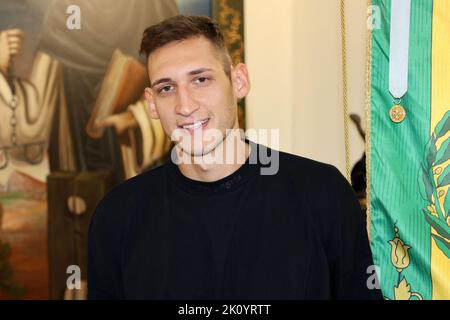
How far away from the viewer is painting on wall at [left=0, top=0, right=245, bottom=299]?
9.00ft

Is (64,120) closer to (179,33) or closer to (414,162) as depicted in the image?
(179,33)

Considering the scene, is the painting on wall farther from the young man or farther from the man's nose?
the man's nose

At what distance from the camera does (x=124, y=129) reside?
2814mm

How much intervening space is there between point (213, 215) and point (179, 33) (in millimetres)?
464

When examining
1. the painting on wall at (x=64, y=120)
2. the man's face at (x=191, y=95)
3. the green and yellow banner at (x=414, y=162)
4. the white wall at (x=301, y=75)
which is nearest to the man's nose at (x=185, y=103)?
the man's face at (x=191, y=95)

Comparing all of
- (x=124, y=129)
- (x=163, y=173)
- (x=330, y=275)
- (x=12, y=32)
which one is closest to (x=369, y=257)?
(x=330, y=275)

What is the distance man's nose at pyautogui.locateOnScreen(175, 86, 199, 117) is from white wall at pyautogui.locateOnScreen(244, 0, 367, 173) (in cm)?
114

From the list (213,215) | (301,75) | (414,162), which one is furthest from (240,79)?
(301,75)

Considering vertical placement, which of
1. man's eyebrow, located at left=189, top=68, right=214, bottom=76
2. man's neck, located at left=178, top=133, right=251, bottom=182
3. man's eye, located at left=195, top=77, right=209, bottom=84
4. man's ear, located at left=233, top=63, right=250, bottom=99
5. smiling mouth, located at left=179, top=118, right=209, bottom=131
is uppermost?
man's ear, located at left=233, top=63, right=250, bottom=99

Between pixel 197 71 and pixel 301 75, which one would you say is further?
pixel 301 75

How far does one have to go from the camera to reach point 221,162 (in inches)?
62.4

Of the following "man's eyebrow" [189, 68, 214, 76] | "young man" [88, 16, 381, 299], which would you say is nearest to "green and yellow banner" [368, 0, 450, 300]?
"young man" [88, 16, 381, 299]

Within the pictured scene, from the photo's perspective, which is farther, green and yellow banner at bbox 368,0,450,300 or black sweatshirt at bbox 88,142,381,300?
green and yellow banner at bbox 368,0,450,300

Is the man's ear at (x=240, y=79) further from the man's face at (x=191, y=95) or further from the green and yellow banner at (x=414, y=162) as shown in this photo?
the green and yellow banner at (x=414, y=162)
